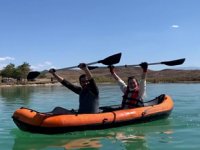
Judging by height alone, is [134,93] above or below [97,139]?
above

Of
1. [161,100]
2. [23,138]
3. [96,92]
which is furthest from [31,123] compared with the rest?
[161,100]

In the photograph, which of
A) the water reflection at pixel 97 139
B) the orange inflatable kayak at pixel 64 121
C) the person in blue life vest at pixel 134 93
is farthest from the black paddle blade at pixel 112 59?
the water reflection at pixel 97 139

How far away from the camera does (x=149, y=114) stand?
12.3 metres

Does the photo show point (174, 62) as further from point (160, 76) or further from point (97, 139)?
point (160, 76)

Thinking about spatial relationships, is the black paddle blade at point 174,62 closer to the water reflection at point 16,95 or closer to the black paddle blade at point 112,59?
the black paddle blade at point 112,59

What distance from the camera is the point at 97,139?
9953mm

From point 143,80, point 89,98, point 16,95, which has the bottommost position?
point 16,95

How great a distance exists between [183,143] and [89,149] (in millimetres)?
2095

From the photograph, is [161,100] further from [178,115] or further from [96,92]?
[96,92]

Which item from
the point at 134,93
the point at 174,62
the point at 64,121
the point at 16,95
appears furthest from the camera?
the point at 16,95

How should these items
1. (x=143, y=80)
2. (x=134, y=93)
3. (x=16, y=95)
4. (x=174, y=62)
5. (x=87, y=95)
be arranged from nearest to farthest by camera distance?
(x=87, y=95), (x=143, y=80), (x=134, y=93), (x=174, y=62), (x=16, y=95)

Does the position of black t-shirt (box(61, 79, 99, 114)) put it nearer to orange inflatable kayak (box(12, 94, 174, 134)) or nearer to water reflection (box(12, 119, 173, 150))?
orange inflatable kayak (box(12, 94, 174, 134))

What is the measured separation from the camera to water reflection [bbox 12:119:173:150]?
924 cm

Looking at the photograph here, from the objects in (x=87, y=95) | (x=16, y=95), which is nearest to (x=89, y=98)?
(x=87, y=95)
